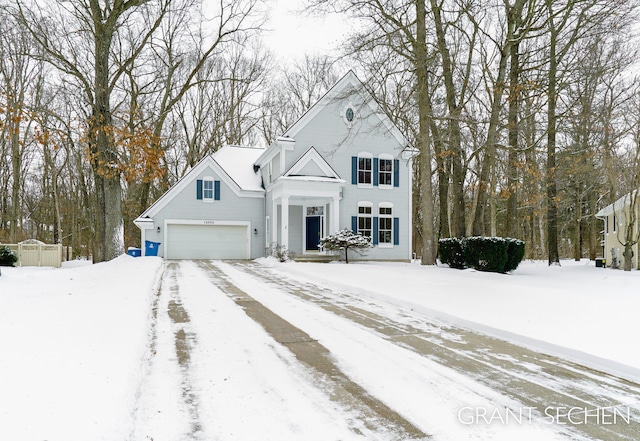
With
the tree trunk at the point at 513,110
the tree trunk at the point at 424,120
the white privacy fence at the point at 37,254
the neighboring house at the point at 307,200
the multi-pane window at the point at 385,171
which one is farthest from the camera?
the white privacy fence at the point at 37,254

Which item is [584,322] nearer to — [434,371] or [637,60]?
[434,371]

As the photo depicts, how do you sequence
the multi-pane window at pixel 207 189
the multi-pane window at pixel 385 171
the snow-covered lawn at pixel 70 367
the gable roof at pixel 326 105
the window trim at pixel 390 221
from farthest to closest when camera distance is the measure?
the multi-pane window at pixel 385 171 < the multi-pane window at pixel 207 189 < the window trim at pixel 390 221 < the gable roof at pixel 326 105 < the snow-covered lawn at pixel 70 367

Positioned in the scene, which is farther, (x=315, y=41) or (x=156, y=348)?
(x=315, y=41)

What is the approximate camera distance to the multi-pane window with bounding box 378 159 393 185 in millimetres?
21766

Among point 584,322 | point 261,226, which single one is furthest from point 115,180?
point 584,322

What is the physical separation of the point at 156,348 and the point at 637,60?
21905 millimetres

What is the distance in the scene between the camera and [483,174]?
51.7ft

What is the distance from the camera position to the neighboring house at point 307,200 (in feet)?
68.1

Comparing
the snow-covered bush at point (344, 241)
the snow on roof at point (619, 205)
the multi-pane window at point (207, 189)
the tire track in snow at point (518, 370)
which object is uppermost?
the multi-pane window at point (207, 189)

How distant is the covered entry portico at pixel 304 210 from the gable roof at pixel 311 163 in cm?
39

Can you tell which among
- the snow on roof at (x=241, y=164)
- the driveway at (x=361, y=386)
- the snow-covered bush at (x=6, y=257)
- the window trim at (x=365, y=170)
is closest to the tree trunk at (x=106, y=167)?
the snow-covered bush at (x=6, y=257)

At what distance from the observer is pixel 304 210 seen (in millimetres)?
21906

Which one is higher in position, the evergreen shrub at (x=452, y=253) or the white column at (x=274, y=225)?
the white column at (x=274, y=225)

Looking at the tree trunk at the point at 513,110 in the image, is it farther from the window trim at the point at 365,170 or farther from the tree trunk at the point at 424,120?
the window trim at the point at 365,170
